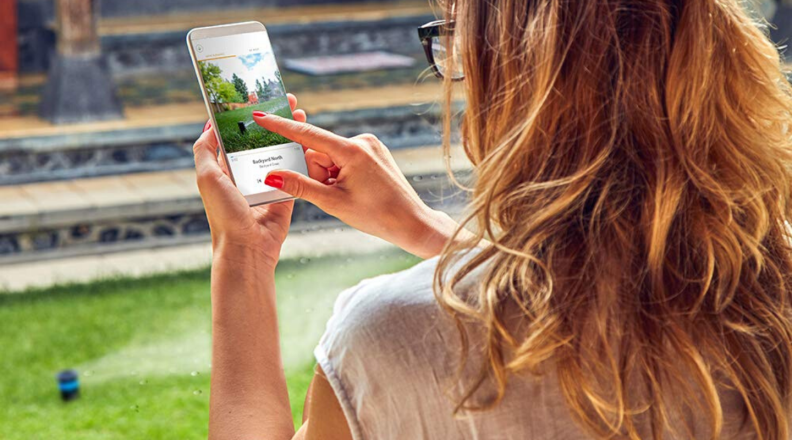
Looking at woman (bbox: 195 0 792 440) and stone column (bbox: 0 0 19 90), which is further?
stone column (bbox: 0 0 19 90)

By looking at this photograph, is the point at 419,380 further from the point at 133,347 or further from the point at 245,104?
the point at 133,347

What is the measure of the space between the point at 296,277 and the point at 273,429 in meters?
1.97

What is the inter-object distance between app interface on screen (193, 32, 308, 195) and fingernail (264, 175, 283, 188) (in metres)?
0.02

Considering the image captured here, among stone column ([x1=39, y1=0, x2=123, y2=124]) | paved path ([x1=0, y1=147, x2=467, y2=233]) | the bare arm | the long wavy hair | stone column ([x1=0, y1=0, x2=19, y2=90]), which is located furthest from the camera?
stone column ([x1=0, y1=0, x2=19, y2=90])

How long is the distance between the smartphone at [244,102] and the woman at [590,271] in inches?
9.7

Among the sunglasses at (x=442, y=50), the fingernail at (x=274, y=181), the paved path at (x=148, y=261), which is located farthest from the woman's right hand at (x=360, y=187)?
the paved path at (x=148, y=261)

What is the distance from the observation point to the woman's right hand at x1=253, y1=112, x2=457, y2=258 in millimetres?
729

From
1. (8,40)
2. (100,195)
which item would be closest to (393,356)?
(100,195)

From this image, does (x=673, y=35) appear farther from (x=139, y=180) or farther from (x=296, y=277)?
(x=139, y=180)

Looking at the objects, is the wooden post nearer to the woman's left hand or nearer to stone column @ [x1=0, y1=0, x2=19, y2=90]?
stone column @ [x1=0, y1=0, x2=19, y2=90]

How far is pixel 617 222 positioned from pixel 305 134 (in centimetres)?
29

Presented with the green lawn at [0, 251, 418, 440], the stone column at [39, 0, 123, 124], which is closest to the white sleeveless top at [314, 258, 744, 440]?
the green lawn at [0, 251, 418, 440]

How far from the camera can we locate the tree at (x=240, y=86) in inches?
29.8

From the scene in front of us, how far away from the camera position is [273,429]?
2.08 ft
